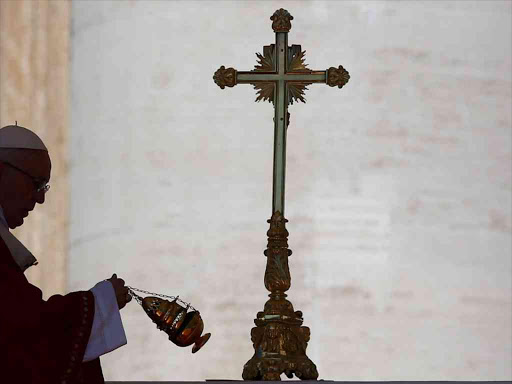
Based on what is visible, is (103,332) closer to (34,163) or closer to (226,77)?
(34,163)

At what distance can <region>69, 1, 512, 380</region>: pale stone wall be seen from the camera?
5.10 m

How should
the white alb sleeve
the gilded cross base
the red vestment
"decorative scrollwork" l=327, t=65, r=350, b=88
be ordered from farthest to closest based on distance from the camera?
"decorative scrollwork" l=327, t=65, r=350, b=88, the gilded cross base, the white alb sleeve, the red vestment

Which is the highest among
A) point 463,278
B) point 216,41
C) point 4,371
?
point 216,41

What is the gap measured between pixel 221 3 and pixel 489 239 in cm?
154

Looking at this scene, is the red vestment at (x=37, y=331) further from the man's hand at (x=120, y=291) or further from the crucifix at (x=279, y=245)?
the crucifix at (x=279, y=245)

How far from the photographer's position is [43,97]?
5.29m

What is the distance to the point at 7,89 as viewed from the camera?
521 cm

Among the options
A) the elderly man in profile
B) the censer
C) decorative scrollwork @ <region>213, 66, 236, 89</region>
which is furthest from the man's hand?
decorative scrollwork @ <region>213, 66, 236, 89</region>

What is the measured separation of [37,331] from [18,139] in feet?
1.74

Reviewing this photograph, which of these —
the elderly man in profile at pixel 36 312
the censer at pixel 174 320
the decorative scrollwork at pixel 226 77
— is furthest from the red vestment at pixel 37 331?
the decorative scrollwork at pixel 226 77

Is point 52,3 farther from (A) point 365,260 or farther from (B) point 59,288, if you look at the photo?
(A) point 365,260

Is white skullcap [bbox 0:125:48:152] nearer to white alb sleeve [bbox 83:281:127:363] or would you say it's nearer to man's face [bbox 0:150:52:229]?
man's face [bbox 0:150:52:229]

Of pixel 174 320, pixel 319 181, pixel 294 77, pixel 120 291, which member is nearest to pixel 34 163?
pixel 120 291

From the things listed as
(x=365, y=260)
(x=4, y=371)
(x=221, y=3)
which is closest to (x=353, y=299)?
(x=365, y=260)
